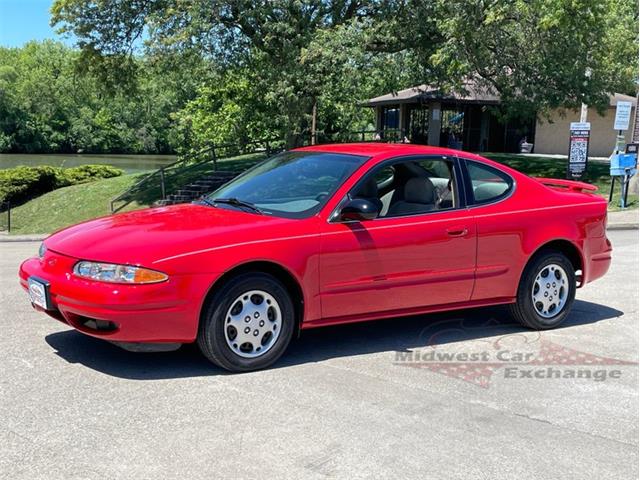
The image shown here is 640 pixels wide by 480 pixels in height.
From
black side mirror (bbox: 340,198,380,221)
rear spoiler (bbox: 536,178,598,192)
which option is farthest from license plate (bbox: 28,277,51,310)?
rear spoiler (bbox: 536,178,598,192)

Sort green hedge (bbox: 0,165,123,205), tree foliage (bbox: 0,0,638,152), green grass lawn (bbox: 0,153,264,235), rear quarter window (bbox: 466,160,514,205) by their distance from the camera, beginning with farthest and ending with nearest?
1. green hedge (bbox: 0,165,123,205)
2. green grass lawn (bbox: 0,153,264,235)
3. tree foliage (bbox: 0,0,638,152)
4. rear quarter window (bbox: 466,160,514,205)

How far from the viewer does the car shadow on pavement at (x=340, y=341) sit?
508cm

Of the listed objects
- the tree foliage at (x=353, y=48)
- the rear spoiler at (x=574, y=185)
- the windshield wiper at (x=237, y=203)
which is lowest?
the windshield wiper at (x=237, y=203)

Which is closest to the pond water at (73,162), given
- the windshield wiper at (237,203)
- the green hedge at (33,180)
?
the green hedge at (33,180)

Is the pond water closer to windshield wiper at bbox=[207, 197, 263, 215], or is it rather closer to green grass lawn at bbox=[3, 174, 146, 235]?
green grass lawn at bbox=[3, 174, 146, 235]

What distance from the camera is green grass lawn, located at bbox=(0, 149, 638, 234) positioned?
2258cm

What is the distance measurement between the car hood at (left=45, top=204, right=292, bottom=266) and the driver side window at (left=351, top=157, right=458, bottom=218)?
1.04 m

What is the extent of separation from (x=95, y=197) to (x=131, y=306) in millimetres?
21774

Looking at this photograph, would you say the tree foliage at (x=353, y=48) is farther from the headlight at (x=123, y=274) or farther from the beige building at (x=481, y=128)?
the headlight at (x=123, y=274)

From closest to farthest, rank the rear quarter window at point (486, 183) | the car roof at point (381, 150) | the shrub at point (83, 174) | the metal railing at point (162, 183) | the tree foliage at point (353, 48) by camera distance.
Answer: the car roof at point (381, 150)
the rear quarter window at point (486, 183)
the tree foliage at point (353, 48)
the metal railing at point (162, 183)
the shrub at point (83, 174)

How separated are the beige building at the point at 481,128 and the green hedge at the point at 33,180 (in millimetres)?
16816

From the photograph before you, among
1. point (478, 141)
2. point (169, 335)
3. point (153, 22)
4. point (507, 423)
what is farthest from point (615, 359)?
point (478, 141)

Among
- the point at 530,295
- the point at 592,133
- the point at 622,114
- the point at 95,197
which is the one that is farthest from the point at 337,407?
the point at 592,133

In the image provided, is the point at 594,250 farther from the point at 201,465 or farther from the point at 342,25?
the point at 342,25
